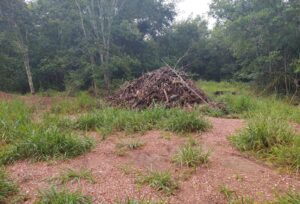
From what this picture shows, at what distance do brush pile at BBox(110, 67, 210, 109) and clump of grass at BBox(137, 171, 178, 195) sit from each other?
11.2ft

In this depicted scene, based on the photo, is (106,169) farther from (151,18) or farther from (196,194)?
(151,18)

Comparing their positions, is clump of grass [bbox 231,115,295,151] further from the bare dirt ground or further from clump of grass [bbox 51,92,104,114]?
clump of grass [bbox 51,92,104,114]

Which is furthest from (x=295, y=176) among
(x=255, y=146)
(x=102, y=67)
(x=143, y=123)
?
(x=102, y=67)

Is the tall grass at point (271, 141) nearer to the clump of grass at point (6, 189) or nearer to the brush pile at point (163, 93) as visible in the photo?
the clump of grass at point (6, 189)

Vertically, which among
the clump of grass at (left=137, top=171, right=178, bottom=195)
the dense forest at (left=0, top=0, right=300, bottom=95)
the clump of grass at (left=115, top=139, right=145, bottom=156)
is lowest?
the clump of grass at (left=137, top=171, right=178, bottom=195)

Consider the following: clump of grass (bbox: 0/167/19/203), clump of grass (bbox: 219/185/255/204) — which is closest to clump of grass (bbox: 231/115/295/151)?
clump of grass (bbox: 219/185/255/204)

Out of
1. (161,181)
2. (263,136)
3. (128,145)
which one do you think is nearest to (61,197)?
(161,181)

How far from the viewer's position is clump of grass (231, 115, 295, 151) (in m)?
3.44

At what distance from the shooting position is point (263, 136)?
11.5 ft

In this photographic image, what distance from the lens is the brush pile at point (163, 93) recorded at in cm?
652

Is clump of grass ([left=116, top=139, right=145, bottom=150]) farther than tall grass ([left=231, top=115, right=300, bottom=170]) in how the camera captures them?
Yes

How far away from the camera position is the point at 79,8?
10.6 meters

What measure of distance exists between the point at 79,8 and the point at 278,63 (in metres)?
7.31

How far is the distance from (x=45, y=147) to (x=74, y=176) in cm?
73
